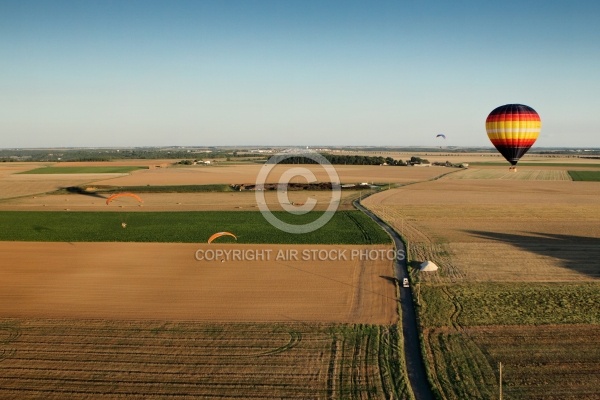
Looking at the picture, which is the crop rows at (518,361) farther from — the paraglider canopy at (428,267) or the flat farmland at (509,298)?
the paraglider canopy at (428,267)

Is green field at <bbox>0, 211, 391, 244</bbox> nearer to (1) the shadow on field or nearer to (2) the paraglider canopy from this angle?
(2) the paraglider canopy

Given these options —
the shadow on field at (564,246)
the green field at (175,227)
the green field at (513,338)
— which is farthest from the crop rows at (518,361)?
the green field at (175,227)

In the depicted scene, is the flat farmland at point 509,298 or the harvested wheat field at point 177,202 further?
the harvested wheat field at point 177,202

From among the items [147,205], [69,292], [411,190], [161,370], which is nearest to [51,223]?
[147,205]

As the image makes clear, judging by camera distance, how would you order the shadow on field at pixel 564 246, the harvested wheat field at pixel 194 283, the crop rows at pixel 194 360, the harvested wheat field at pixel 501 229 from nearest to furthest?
the crop rows at pixel 194 360 → the harvested wheat field at pixel 194 283 → the harvested wheat field at pixel 501 229 → the shadow on field at pixel 564 246

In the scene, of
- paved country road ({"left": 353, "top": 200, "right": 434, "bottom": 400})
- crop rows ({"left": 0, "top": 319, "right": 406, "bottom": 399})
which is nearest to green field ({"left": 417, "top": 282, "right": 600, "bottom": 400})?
paved country road ({"left": 353, "top": 200, "right": 434, "bottom": 400})

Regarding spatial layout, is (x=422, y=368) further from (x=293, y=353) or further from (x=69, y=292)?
(x=69, y=292)

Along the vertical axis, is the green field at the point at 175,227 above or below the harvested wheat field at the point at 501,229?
below

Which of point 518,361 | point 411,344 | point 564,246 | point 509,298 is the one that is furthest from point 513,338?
point 564,246
